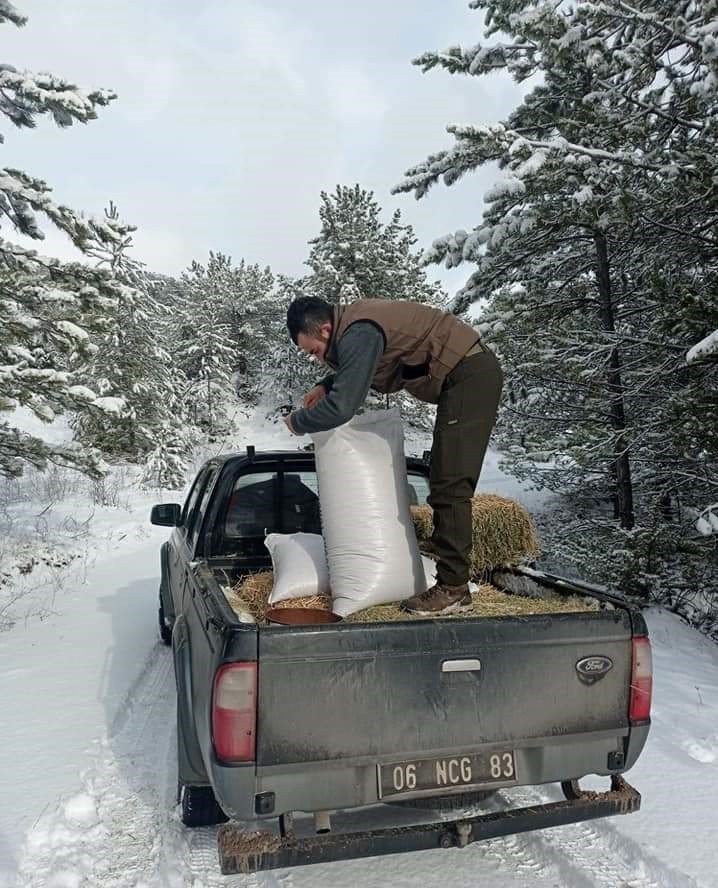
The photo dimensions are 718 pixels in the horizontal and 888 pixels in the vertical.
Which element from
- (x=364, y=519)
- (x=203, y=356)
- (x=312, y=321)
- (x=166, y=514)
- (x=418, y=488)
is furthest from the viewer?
(x=203, y=356)

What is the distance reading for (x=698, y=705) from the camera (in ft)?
14.5

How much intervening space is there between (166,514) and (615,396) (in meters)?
5.65

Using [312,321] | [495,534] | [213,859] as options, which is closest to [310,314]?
[312,321]

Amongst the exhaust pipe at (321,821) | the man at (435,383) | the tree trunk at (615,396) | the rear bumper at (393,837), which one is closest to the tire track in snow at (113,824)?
the rear bumper at (393,837)

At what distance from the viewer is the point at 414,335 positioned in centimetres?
318

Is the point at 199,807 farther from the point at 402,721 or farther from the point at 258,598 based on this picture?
→ the point at 402,721

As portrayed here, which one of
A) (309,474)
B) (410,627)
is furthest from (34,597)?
(410,627)

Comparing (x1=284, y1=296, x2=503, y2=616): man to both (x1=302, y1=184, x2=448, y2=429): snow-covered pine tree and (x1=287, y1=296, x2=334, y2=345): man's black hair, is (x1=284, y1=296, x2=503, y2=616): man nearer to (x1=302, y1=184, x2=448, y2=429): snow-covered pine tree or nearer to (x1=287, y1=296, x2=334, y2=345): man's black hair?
(x1=287, y1=296, x2=334, y2=345): man's black hair

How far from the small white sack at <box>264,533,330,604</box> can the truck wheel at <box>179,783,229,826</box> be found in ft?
2.98

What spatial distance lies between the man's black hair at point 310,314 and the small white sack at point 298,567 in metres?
1.20

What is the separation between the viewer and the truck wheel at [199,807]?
2.86 meters

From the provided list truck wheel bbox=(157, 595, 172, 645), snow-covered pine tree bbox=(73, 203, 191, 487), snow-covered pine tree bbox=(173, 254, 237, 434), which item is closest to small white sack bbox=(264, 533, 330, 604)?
truck wheel bbox=(157, 595, 172, 645)

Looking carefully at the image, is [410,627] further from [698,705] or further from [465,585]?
[698,705]

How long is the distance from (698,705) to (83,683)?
460 centimetres
